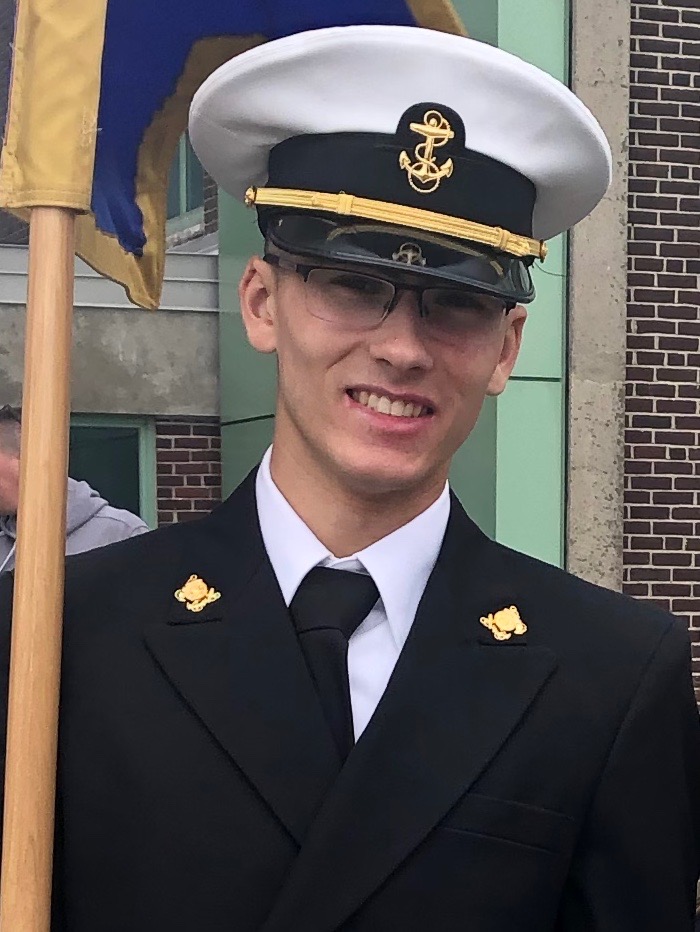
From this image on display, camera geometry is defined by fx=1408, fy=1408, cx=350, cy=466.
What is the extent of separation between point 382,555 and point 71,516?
2.85 metres

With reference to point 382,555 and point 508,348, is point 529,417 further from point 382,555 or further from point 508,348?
point 382,555

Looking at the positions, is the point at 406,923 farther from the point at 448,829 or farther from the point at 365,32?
the point at 365,32

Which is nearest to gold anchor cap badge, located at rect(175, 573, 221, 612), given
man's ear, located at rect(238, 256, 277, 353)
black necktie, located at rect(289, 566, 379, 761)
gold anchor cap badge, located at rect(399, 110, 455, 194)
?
black necktie, located at rect(289, 566, 379, 761)

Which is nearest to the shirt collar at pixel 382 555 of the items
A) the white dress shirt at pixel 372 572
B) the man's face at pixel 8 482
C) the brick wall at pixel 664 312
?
the white dress shirt at pixel 372 572

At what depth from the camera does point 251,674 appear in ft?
6.23

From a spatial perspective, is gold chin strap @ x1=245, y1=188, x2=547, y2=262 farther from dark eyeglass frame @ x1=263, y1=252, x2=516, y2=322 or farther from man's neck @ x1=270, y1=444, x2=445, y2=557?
man's neck @ x1=270, y1=444, x2=445, y2=557

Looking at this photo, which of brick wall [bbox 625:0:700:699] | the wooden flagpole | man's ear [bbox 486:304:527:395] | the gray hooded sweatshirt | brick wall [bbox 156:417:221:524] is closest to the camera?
the wooden flagpole

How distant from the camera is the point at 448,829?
72.9 inches

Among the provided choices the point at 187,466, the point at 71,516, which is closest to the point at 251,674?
the point at 71,516

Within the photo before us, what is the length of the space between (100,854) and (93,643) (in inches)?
11.0

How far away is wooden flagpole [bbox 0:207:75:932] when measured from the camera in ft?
5.78

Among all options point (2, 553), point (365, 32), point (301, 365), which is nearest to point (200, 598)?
point (301, 365)

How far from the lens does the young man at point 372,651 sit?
71.9 inches

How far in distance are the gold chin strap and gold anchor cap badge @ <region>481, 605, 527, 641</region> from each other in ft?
1.68
